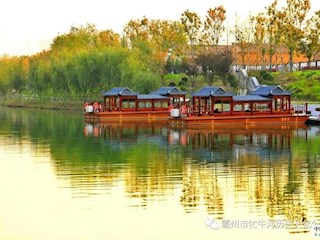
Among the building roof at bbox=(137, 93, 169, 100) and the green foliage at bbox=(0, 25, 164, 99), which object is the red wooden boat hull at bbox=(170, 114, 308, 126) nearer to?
the building roof at bbox=(137, 93, 169, 100)

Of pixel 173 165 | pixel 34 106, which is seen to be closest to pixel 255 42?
pixel 34 106

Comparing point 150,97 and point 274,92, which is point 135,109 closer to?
point 150,97

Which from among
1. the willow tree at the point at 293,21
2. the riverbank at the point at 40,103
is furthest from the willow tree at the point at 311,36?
the riverbank at the point at 40,103

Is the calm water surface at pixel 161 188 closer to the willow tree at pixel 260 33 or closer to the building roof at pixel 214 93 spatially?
the building roof at pixel 214 93

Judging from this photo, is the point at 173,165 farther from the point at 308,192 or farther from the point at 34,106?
the point at 34,106

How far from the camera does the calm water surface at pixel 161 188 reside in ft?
51.9

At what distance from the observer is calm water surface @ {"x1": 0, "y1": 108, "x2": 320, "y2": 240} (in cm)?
1583

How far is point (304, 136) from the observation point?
35.6 metres

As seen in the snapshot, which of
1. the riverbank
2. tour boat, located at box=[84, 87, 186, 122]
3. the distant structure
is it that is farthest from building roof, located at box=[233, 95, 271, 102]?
the riverbank

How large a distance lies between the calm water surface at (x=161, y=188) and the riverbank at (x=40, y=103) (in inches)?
1228

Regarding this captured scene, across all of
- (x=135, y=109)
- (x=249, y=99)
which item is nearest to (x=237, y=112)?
(x=249, y=99)

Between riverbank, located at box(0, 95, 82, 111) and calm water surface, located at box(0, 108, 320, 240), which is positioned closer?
calm water surface, located at box(0, 108, 320, 240)

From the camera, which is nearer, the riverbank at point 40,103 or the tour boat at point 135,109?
the tour boat at point 135,109

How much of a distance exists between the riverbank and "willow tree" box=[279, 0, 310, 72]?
59.4ft
